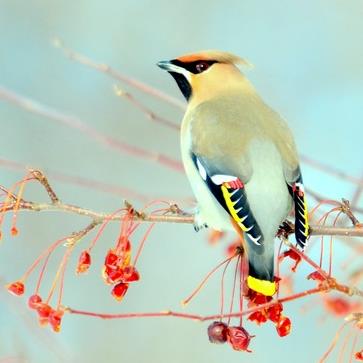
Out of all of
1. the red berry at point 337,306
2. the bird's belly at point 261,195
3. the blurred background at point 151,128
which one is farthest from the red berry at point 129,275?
the blurred background at point 151,128

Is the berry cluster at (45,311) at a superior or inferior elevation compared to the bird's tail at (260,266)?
inferior

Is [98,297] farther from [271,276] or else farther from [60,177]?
[271,276]

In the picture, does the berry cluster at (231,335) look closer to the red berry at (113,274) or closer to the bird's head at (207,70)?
the red berry at (113,274)

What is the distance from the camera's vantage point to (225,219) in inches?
91.7

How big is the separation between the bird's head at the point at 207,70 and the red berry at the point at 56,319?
1.07 metres

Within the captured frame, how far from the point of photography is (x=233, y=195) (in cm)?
222

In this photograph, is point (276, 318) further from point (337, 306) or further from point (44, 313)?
point (337, 306)

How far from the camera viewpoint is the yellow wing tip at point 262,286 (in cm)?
203

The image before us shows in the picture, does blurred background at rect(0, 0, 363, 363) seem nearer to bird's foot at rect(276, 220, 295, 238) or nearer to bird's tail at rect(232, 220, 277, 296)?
bird's foot at rect(276, 220, 295, 238)

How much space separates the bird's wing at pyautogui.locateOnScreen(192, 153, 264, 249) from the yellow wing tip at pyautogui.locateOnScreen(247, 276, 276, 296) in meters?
0.10

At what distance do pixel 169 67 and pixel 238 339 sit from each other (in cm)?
116

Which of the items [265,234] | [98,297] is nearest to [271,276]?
[265,234]

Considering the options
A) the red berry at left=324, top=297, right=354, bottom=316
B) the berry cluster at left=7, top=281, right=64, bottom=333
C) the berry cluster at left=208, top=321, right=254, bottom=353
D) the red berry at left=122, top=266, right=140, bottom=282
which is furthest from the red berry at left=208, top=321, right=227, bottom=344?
the red berry at left=324, top=297, right=354, bottom=316

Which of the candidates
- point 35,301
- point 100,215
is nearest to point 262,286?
point 100,215
